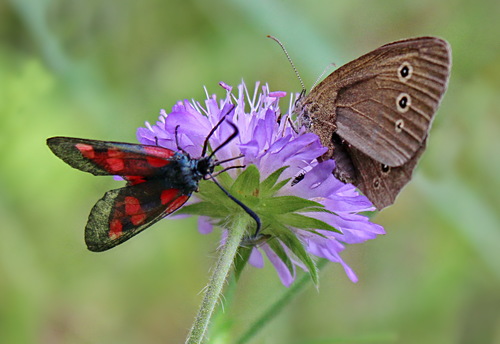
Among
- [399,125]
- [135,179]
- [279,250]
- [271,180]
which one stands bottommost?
[279,250]

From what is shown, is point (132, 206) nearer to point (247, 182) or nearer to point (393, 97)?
point (247, 182)

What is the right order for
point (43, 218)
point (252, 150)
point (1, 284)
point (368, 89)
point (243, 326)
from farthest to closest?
point (43, 218)
point (1, 284)
point (243, 326)
point (368, 89)
point (252, 150)

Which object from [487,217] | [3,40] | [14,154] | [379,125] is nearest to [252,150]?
[379,125]

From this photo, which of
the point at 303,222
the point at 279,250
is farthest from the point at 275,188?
the point at 279,250

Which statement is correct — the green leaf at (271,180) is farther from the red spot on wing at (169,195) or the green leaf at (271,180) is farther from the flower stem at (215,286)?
the red spot on wing at (169,195)

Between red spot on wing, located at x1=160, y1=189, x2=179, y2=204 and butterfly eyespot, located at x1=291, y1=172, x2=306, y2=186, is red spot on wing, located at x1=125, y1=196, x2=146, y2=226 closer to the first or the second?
red spot on wing, located at x1=160, y1=189, x2=179, y2=204

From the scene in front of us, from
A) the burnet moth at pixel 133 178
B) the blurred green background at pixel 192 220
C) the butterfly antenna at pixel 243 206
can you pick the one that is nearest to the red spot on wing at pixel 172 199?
the burnet moth at pixel 133 178

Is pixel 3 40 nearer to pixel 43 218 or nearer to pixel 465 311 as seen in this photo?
pixel 43 218
